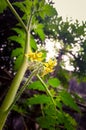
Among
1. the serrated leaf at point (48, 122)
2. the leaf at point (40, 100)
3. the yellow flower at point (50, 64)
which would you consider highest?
the yellow flower at point (50, 64)

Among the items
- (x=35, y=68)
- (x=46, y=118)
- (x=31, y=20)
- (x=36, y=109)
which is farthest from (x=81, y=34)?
(x=35, y=68)

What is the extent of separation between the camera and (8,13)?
3.60 meters

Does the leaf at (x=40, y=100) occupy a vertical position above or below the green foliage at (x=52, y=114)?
above

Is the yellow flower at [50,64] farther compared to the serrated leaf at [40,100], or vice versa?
the serrated leaf at [40,100]

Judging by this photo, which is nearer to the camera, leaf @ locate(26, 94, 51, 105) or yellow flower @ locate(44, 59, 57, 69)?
yellow flower @ locate(44, 59, 57, 69)

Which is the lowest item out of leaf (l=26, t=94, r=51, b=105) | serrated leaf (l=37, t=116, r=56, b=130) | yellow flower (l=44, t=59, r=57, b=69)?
serrated leaf (l=37, t=116, r=56, b=130)

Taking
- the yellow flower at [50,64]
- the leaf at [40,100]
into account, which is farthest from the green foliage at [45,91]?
the yellow flower at [50,64]

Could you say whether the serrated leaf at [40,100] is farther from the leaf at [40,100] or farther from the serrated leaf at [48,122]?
the serrated leaf at [48,122]

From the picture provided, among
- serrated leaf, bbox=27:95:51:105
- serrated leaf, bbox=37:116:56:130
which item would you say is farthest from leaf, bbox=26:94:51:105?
serrated leaf, bbox=37:116:56:130

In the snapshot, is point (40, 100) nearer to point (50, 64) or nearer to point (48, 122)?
point (48, 122)

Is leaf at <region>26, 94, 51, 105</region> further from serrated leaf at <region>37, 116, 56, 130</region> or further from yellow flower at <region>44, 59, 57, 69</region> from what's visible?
yellow flower at <region>44, 59, 57, 69</region>

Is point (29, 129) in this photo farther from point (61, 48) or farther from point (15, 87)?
point (61, 48)

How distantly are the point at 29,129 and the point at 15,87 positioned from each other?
1612mm

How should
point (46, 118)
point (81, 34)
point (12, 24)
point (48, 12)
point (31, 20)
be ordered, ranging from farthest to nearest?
1. point (81, 34)
2. point (12, 24)
3. point (48, 12)
4. point (31, 20)
5. point (46, 118)
